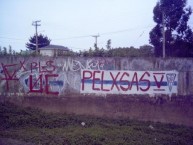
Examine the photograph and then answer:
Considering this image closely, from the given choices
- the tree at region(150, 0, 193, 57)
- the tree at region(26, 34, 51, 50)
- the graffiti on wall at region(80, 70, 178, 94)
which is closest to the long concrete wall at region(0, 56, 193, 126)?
the graffiti on wall at region(80, 70, 178, 94)

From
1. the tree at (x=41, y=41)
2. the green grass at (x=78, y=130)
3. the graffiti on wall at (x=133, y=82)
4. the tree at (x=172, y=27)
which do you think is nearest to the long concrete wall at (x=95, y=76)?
the graffiti on wall at (x=133, y=82)

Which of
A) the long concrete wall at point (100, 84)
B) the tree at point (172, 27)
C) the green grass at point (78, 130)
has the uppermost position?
the tree at point (172, 27)

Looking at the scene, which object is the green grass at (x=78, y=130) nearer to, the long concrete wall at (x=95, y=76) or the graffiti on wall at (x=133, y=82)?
the long concrete wall at (x=95, y=76)

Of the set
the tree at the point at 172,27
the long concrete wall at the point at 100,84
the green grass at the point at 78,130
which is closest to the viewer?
the green grass at the point at 78,130

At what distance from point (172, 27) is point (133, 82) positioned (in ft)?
53.2

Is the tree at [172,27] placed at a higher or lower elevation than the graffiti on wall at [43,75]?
higher

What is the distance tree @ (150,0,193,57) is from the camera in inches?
891

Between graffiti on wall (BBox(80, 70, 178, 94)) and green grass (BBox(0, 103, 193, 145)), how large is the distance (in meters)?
1.09

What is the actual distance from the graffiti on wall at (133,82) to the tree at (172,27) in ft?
46.7

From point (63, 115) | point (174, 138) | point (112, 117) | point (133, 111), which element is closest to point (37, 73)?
point (63, 115)

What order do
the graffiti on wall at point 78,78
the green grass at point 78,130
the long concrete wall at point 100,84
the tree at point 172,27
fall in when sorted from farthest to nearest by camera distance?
1. the tree at point 172,27
2. the graffiti on wall at point 78,78
3. the long concrete wall at point 100,84
4. the green grass at point 78,130

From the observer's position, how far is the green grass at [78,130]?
21.1 feet

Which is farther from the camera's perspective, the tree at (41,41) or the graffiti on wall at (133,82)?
the tree at (41,41)

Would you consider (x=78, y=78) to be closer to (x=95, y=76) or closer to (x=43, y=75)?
(x=95, y=76)
